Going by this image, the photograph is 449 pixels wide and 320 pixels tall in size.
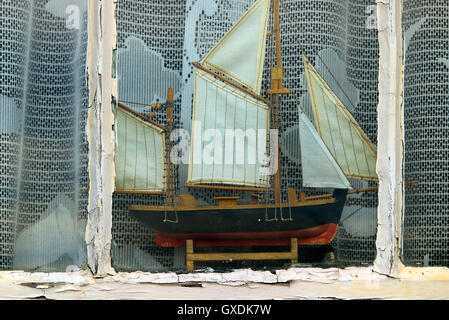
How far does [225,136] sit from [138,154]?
0.65 feet

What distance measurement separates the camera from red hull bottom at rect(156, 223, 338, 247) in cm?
192

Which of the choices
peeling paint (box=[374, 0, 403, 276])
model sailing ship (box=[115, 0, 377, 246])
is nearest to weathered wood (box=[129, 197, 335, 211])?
model sailing ship (box=[115, 0, 377, 246])

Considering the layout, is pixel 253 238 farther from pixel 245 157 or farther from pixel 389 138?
pixel 389 138

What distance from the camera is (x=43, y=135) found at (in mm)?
1944

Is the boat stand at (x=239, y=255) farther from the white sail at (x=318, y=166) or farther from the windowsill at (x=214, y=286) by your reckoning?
the white sail at (x=318, y=166)

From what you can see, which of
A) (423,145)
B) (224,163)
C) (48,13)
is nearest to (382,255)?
(423,145)

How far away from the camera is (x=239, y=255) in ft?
6.30

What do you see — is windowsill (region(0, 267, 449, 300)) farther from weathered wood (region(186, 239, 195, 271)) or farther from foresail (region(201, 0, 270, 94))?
foresail (region(201, 0, 270, 94))

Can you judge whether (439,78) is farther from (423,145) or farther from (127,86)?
(127,86)

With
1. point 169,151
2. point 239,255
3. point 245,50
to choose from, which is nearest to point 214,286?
point 239,255

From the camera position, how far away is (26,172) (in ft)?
6.35

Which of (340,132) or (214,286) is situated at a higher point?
(340,132)

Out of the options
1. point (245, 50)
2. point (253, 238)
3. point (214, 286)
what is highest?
point (245, 50)

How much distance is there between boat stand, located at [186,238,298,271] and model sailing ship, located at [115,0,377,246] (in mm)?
23
